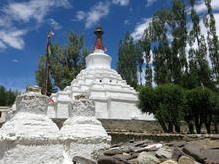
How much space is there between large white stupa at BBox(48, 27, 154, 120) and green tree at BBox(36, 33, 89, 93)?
616 cm

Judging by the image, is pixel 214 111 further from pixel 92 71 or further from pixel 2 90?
pixel 2 90

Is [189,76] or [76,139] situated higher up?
[189,76]

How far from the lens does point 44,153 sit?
7.71m

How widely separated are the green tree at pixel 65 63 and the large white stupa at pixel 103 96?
6160mm

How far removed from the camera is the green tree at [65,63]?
39.7m

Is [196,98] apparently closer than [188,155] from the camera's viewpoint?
No

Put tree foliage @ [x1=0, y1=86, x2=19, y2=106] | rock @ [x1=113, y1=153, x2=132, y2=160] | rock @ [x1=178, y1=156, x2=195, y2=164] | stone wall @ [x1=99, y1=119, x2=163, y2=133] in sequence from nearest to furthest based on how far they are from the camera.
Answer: rock @ [x1=178, y1=156, x2=195, y2=164] → rock @ [x1=113, y1=153, x2=132, y2=160] → stone wall @ [x1=99, y1=119, x2=163, y2=133] → tree foliage @ [x1=0, y1=86, x2=19, y2=106]

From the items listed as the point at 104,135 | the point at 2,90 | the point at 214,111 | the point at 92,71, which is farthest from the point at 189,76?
the point at 2,90

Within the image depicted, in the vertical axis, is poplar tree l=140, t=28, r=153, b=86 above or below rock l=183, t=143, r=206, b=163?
above

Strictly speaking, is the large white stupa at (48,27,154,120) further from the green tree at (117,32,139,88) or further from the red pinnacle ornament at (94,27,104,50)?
the green tree at (117,32,139,88)

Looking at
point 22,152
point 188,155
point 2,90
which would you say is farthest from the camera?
point 2,90

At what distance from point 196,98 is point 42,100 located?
58.7 feet

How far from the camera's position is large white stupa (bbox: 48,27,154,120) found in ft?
93.9

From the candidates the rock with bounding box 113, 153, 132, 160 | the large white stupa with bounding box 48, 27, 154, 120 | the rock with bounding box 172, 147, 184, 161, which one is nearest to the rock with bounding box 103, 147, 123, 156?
the rock with bounding box 113, 153, 132, 160
